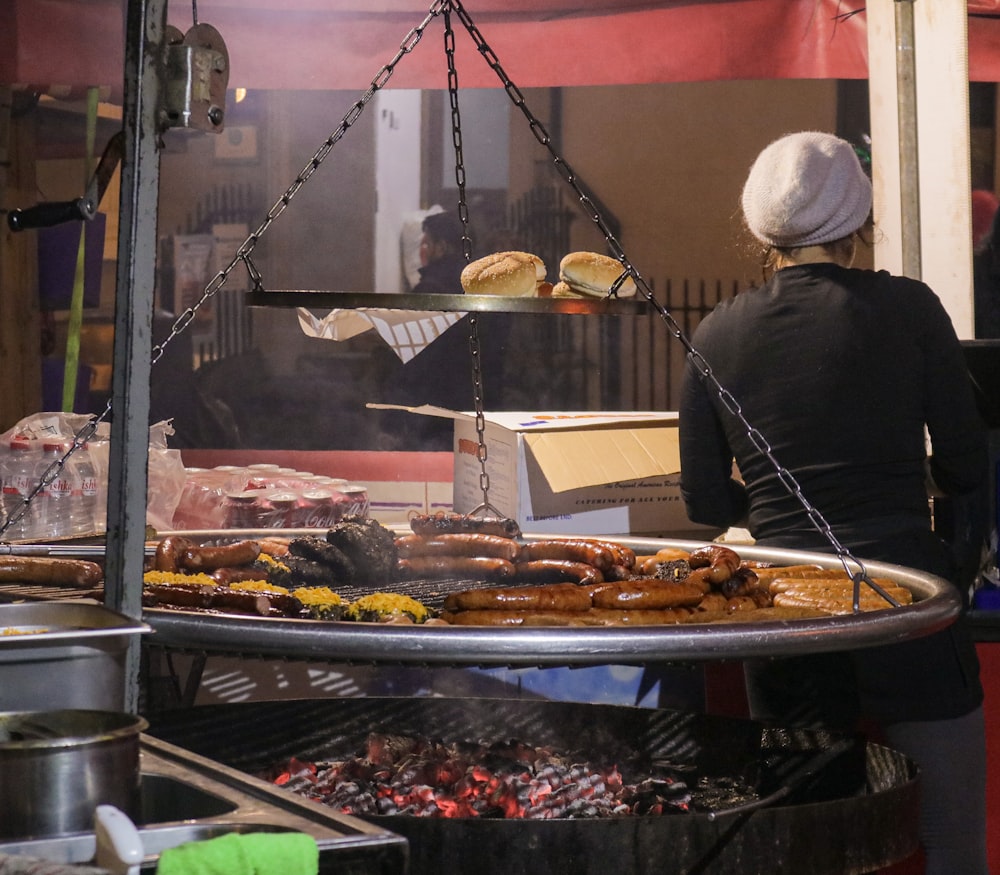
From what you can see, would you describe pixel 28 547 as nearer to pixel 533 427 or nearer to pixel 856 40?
pixel 533 427

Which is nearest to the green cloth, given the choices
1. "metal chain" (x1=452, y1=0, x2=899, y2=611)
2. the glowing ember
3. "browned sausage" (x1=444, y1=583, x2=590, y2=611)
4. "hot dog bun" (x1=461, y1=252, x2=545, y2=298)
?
"browned sausage" (x1=444, y1=583, x2=590, y2=611)

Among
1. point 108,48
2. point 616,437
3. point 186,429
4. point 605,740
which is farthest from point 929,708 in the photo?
point 186,429

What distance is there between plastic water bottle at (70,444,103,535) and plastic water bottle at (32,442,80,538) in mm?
14

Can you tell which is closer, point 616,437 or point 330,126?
point 616,437

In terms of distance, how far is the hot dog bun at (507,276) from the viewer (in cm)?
304

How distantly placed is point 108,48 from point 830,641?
329cm

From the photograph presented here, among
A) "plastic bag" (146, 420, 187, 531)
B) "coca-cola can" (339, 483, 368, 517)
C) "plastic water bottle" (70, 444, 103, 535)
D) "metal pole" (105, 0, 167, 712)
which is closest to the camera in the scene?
"metal pole" (105, 0, 167, 712)

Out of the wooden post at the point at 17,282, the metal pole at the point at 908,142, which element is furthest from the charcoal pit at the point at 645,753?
the wooden post at the point at 17,282

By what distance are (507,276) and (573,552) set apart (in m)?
0.71

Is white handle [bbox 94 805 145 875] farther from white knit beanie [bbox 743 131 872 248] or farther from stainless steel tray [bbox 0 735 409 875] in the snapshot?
white knit beanie [bbox 743 131 872 248]

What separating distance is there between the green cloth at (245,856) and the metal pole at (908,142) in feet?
11.7

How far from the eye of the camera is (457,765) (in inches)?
119

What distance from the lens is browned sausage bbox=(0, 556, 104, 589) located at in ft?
9.16

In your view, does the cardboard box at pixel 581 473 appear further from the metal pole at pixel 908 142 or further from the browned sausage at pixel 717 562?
the browned sausage at pixel 717 562
